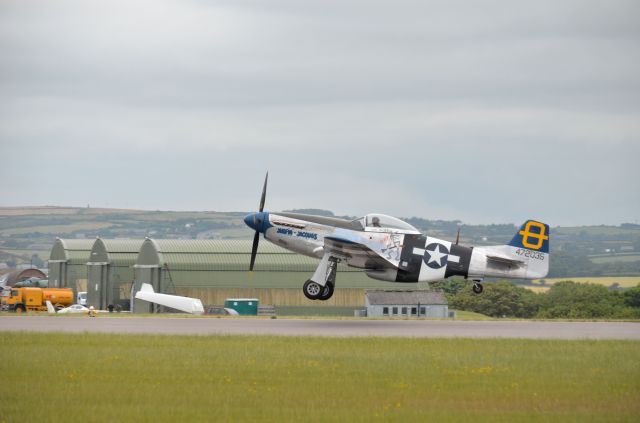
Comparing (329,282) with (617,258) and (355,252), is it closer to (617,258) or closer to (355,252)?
(355,252)

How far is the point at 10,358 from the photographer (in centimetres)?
2397

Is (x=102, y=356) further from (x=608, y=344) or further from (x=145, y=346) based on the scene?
(x=608, y=344)

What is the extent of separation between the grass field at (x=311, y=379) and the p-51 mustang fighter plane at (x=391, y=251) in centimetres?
738

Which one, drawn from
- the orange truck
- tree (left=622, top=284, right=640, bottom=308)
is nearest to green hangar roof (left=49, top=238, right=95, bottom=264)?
the orange truck

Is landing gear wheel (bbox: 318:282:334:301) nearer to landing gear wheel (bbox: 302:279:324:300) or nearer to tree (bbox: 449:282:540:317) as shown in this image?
landing gear wheel (bbox: 302:279:324:300)

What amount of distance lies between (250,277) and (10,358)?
39.3 meters

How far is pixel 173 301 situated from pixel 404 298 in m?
13.0

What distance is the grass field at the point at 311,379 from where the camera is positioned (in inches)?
733

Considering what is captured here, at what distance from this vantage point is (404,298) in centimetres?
5722

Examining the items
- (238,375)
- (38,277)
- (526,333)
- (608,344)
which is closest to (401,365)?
(238,375)

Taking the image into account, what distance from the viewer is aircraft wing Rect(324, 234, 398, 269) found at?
35.4 meters

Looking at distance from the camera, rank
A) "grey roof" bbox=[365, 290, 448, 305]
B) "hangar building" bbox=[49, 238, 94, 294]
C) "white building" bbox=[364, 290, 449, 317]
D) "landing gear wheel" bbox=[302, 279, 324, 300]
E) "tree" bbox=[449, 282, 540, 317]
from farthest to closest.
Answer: "hangar building" bbox=[49, 238, 94, 294]
"tree" bbox=[449, 282, 540, 317]
"grey roof" bbox=[365, 290, 448, 305]
"white building" bbox=[364, 290, 449, 317]
"landing gear wheel" bbox=[302, 279, 324, 300]

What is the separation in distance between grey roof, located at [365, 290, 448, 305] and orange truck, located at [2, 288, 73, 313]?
19.8 m

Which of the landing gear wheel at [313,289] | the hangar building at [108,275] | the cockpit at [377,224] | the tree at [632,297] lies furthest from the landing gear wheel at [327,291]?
the hangar building at [108,275]
